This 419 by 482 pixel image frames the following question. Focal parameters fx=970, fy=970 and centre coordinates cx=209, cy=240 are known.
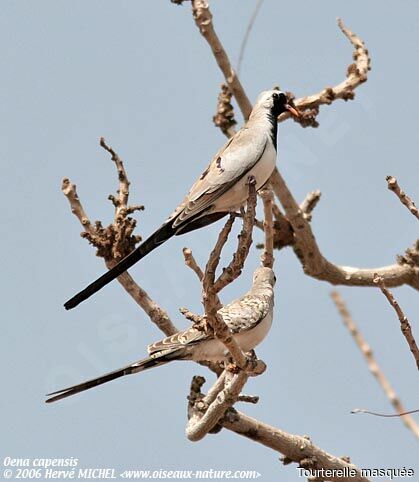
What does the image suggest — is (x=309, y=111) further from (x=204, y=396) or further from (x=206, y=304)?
(x=206, y=304)

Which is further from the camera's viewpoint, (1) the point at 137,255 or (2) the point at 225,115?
(2) the point at 225,115

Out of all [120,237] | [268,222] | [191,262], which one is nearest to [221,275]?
[191,262]

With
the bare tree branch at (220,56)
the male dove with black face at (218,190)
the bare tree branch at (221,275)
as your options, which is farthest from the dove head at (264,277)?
the bare tree branch at (221,275)

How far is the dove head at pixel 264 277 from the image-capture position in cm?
824

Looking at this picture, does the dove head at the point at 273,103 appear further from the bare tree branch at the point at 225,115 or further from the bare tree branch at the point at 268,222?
the bare tree branch at the point at 225,115

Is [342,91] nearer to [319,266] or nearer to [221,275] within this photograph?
[319,266]

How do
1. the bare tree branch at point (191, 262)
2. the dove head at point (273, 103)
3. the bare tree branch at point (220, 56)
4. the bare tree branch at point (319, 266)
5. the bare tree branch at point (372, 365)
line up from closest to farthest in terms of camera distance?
the bare tree branch at point (372, 365)
the bare tree branch at point (191, 262)
the dove head at point (273, 103)
the bare tree branch at point (220, 56)
the bare tree branch at point (319, 266)

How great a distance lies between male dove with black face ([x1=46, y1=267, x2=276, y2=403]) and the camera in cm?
661

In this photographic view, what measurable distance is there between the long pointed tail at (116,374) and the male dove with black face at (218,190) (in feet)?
2.46

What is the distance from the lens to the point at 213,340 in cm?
688

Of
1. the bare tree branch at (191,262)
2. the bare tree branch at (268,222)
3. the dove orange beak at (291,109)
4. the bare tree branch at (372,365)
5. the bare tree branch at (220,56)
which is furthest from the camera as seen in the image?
the bare tree branch at (220,56)

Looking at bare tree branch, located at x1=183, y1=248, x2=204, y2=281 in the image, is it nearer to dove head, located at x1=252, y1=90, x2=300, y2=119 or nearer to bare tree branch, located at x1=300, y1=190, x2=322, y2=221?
dove head, located at x1=252, y1=90, x2=300, y2=119

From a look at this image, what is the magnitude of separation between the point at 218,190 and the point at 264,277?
7.39ft

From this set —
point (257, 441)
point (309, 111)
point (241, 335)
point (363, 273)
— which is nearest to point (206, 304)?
point (241, 335)
